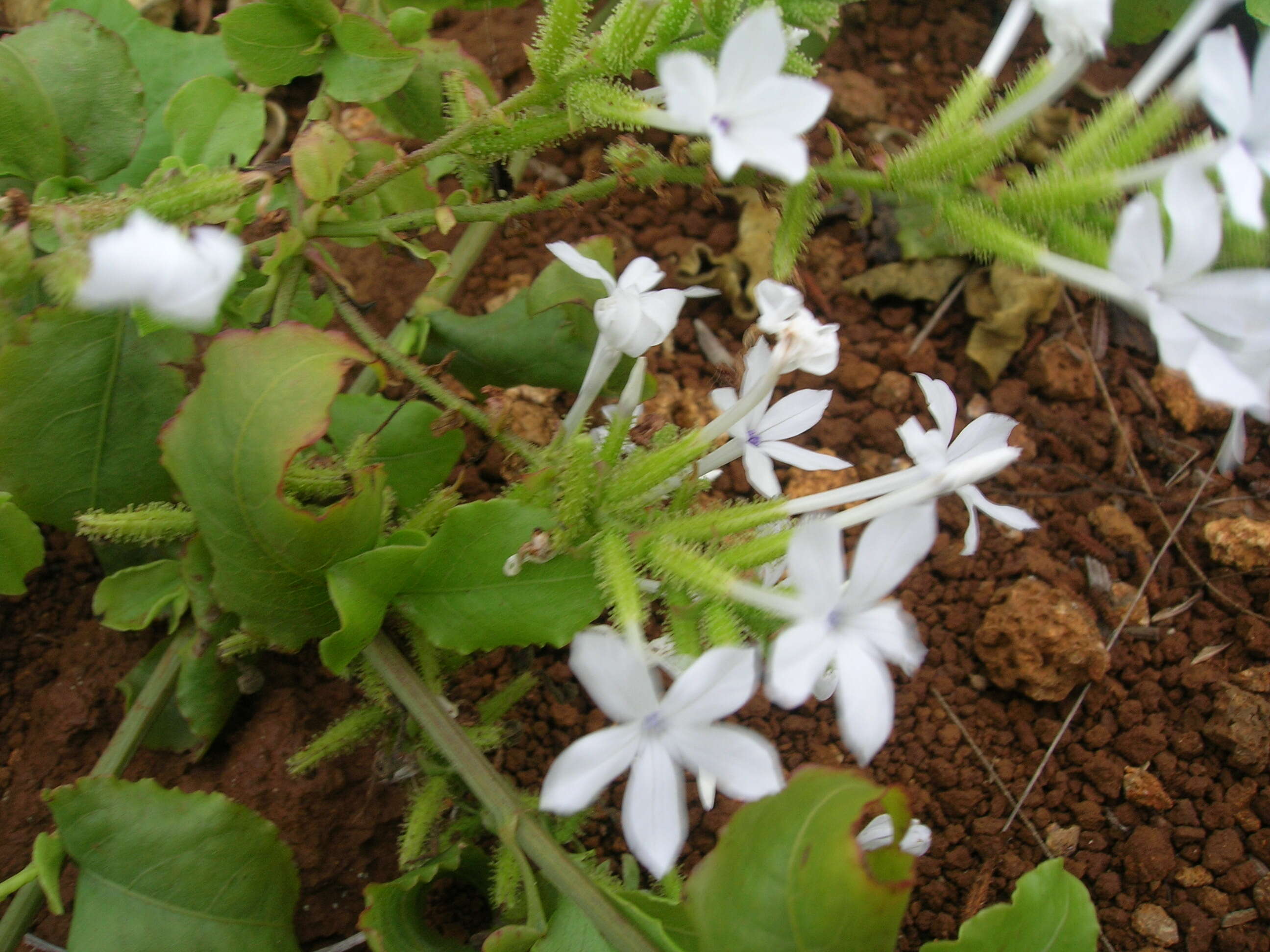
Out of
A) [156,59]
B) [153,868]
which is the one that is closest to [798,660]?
[153,868]

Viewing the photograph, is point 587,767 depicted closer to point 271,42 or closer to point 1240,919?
point 271,42

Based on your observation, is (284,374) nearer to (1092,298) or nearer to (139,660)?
(139,660)

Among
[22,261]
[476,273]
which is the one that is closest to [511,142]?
[22,261]

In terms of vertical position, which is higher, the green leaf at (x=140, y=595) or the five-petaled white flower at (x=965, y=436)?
the five-petaled white flower at (x=965, y=436)

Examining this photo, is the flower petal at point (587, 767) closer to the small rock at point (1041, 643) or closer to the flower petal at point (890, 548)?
the flower petal at point (890, 548)

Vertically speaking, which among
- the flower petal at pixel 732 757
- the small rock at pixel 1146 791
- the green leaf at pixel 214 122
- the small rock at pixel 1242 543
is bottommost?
the small rock at pixel 1146 791

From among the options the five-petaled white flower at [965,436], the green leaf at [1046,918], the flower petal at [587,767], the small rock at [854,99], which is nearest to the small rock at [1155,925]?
the green leaf at [1046,918]
